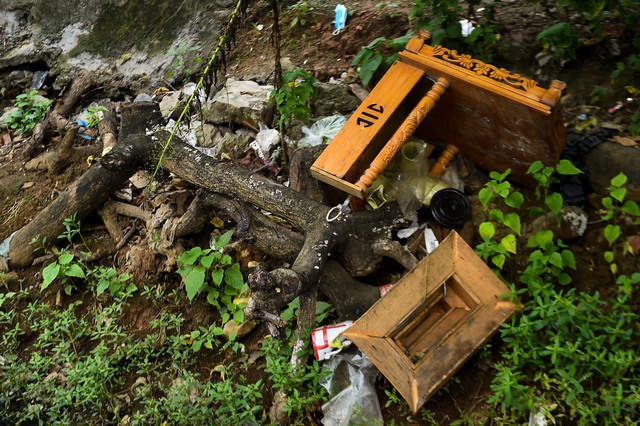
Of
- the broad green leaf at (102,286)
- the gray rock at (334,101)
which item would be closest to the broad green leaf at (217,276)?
the broad green leaf at (102,286)

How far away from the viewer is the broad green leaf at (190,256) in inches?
133

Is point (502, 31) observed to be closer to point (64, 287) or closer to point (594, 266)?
point (594, 266)

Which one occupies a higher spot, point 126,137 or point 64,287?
point 126,137

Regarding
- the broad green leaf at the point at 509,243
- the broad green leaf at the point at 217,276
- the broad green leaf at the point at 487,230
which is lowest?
→ the broad green leaf at the point at 217,276

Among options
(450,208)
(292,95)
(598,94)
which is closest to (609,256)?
(450,208)

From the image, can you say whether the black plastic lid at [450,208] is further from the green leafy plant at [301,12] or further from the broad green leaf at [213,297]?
the green leafy plant at [301,12]

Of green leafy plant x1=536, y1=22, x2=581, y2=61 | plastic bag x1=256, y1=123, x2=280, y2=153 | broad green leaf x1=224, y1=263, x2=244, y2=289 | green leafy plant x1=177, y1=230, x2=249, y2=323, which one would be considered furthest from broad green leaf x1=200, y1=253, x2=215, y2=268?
green leafy plant x1=536, y1=22, x2=581, y2=61

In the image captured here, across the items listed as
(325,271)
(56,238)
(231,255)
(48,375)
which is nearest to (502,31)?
(325,271)

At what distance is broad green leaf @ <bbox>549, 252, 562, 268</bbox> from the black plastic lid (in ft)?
2.01

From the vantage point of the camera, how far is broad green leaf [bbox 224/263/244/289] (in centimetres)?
337

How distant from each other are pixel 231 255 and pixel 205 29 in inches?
117

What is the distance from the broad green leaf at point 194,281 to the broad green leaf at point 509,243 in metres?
1.89

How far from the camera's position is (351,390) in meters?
2.82

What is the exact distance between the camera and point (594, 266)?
9.94 ft
